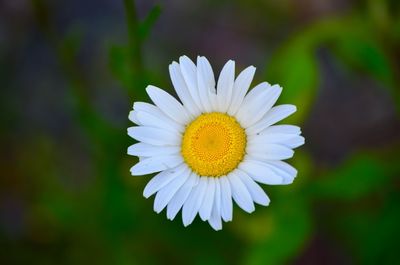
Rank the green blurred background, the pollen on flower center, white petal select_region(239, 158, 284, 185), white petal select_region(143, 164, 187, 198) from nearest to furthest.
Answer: white petal select_region(239, 158, 284, 185), white petal select_region(143, 164, 187, 198), the pollen on flower center, the green blurred background

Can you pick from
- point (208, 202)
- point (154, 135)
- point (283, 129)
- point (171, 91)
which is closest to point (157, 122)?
point (154, 135)

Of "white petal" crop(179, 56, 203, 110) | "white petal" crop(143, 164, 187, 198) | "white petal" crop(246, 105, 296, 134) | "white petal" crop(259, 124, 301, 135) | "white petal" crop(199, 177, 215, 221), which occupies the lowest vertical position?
"white petal" crop(199, 177, 215, 221)

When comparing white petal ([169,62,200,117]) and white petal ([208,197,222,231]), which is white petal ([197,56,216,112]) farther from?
white petal ([208,197,222,231])

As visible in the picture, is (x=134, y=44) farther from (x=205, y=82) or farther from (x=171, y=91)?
(x=171, y=91)

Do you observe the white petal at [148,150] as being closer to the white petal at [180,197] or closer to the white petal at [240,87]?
the white petal at [180,197]

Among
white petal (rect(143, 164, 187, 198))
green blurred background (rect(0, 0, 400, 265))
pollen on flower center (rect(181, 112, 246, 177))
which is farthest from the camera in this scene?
green blurred background (rect(0, 0, 400, 265))

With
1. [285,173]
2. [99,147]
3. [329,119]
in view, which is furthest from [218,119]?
[329,119]

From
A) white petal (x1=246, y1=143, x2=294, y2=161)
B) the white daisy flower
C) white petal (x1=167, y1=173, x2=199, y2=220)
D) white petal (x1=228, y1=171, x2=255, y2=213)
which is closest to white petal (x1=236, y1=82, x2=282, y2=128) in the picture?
the white daisy flower

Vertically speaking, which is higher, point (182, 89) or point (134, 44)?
point (134, 44)
